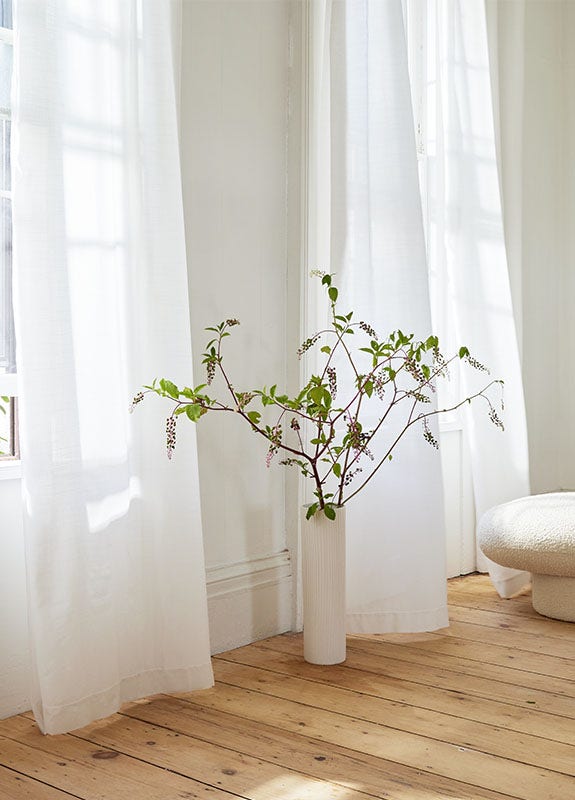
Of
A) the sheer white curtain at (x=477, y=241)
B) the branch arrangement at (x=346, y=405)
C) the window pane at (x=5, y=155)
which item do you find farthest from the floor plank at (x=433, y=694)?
the window pane at (x=5, y=155)

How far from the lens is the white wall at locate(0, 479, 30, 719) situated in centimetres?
227

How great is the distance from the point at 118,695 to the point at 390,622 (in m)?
0.98

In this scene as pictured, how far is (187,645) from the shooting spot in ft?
7.95

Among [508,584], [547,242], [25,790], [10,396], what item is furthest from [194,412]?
[547,242]

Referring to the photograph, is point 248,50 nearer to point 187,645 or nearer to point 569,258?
point 187,645

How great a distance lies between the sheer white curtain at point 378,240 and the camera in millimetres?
2949

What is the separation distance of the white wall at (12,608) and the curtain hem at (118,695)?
0.41 feet

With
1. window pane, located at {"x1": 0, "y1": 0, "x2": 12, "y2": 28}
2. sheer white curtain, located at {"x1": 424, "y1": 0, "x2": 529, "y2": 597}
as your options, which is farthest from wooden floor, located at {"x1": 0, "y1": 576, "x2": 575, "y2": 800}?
window pane, located at {"x1": 0, "y1": 0, "x2": 12, "y2": 28}

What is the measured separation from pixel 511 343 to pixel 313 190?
109 cm

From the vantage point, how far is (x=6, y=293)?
2312 mm

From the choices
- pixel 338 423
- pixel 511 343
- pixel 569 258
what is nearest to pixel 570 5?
pixel 569 258

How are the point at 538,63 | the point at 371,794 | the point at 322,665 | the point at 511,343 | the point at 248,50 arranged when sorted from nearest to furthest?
the point at 371,794, the point at 322,665, the point at 248,50, the point at 511,343, the point at 538,63

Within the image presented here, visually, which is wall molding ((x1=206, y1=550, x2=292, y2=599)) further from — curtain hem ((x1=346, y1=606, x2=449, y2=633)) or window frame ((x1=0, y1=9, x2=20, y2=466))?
window frame ((x1=0, y1=9, x2=20, y2=466))

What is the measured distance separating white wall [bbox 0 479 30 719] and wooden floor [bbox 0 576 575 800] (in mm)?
67
